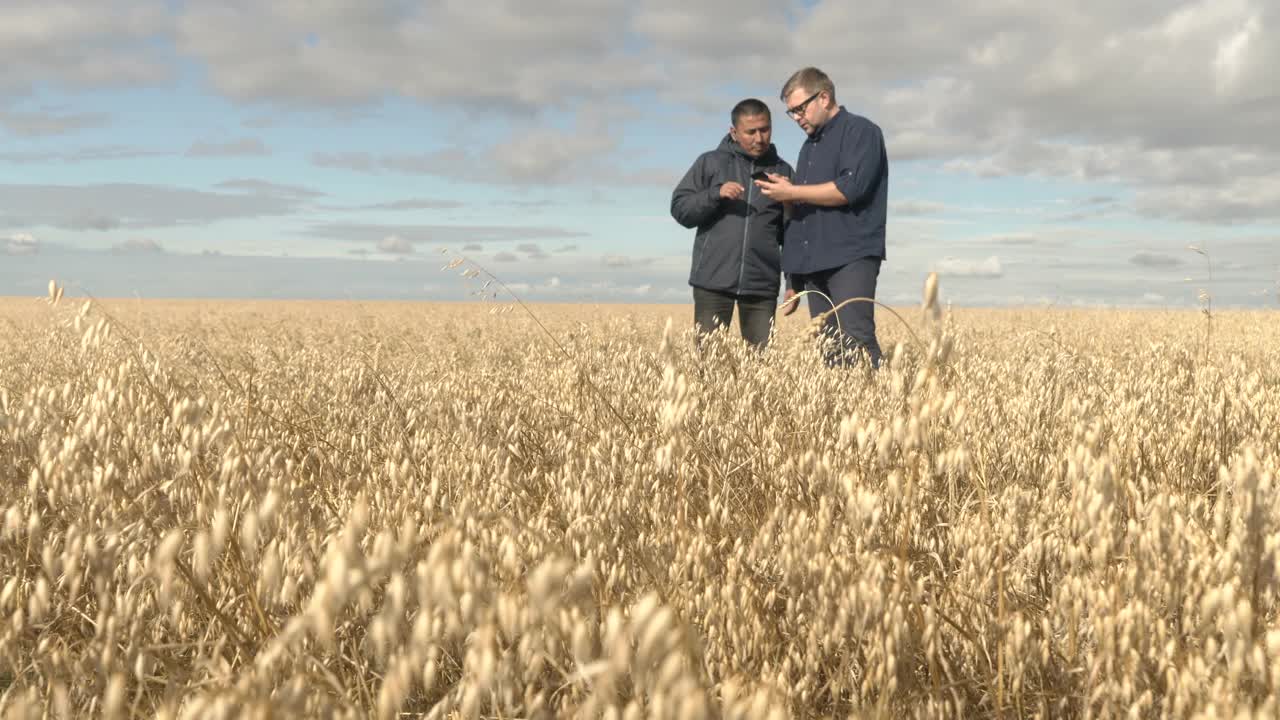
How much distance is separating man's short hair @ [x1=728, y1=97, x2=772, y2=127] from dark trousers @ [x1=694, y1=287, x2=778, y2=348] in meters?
1.30

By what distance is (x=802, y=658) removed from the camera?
1771mm

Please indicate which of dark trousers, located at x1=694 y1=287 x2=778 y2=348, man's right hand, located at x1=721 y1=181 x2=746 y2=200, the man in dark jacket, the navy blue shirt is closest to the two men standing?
the navy blue shirt

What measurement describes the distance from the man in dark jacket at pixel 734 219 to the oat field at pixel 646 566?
2.81 m

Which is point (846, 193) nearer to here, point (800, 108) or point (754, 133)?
→ point (800, 108)

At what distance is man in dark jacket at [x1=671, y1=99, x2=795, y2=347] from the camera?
19.9 ft

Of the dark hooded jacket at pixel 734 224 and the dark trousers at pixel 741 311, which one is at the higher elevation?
the dark hooded jacket at pixel 734 224

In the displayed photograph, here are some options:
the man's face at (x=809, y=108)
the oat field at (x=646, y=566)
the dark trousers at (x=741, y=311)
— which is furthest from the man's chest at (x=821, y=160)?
the oat field at (x=646, y=566)

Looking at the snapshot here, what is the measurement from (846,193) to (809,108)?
2.37ft

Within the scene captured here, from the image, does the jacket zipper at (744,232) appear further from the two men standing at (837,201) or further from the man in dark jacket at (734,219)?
the two men standing at (837,201)

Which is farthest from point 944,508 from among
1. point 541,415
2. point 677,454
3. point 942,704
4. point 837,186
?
point 837,186

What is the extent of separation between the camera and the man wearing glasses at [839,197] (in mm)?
5207

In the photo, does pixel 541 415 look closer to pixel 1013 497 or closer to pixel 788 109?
pixel 1013 497

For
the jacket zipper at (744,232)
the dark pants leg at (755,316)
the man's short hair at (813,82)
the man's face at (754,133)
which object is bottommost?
the dark pants leg at (755,316)

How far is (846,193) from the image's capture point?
5148 millimetres
